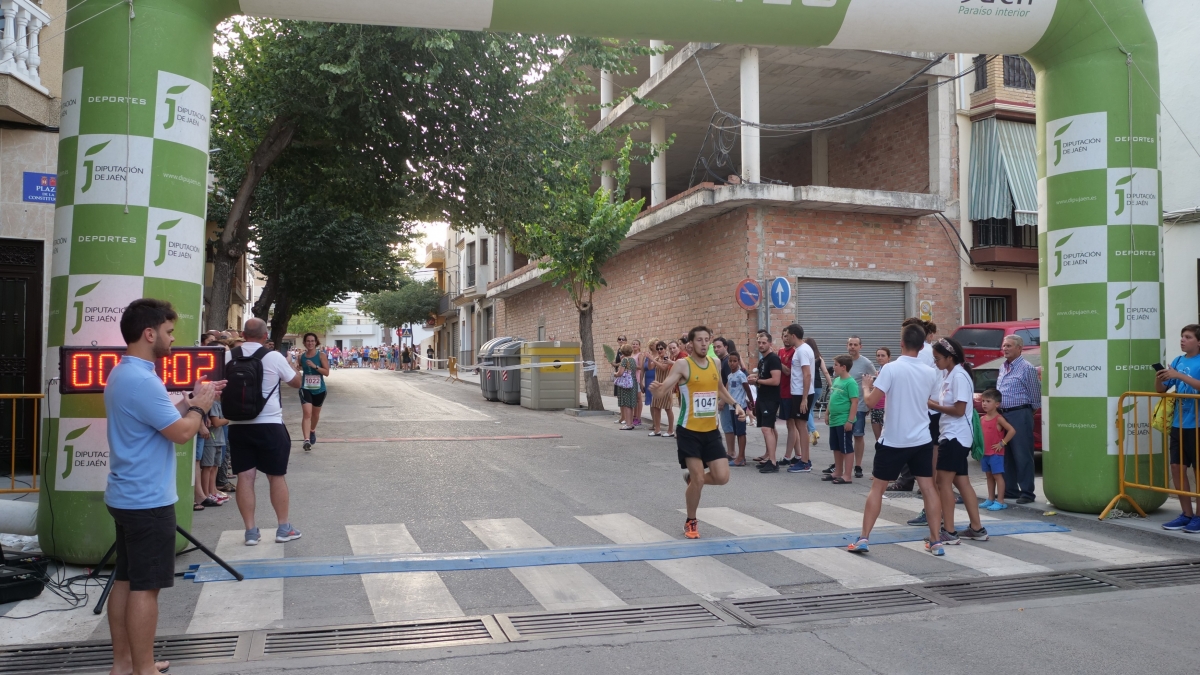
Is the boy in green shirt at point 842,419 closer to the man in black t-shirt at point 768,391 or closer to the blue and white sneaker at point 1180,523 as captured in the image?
the man in black t-shirt at point 768,391

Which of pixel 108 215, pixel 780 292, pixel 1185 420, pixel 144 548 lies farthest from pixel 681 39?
pixel 780 292

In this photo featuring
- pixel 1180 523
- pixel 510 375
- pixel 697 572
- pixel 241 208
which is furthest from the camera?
pixel 510 375

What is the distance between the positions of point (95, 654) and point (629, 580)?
3.23 metres

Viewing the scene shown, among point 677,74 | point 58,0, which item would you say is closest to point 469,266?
point 677,74

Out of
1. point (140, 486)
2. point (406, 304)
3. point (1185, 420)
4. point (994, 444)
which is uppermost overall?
point (406, 304)

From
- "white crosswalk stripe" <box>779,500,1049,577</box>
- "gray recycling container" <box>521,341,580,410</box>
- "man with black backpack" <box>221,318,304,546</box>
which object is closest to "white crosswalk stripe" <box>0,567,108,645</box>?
"man with black backpack" <box>221,318,304,546</box>

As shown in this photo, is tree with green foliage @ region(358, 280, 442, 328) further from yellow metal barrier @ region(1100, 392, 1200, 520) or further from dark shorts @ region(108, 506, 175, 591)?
dark shorts @ region(108, 506, 175, 591)

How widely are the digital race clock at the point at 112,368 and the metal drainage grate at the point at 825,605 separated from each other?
141 inches

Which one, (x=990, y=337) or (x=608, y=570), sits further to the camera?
(x=990, y=337)

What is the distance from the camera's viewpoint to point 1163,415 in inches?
314

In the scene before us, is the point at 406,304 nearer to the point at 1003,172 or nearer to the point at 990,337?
the point at 1003,172

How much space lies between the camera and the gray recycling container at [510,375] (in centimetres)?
2327

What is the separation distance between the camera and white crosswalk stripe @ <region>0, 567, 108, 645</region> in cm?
484

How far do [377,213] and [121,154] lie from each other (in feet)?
31.4
